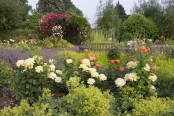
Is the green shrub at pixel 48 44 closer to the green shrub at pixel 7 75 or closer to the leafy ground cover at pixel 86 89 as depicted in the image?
the green shrub at pixel 7 75

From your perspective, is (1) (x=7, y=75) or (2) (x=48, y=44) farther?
(2) (x=48, y=44)

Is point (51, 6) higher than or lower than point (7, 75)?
higher

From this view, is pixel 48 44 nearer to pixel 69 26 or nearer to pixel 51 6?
pixel 69 26

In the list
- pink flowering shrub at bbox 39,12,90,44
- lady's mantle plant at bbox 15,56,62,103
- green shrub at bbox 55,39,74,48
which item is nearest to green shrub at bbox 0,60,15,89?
lady's mantle plant at bbox 15,56,62,103

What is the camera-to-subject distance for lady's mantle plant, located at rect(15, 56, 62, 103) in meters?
3.43

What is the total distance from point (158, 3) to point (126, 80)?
16.3 meters

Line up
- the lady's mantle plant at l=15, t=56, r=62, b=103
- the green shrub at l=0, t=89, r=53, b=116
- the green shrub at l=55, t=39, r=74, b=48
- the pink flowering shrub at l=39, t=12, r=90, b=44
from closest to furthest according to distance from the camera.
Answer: the green shrub at l=0, t=89, r=53, b=116
the lady's mantle plant at l=15, t=56, r=62, b=103
the green shrub at l=55, t=39, r=74, b=48
the pink flowering shrub at l=39, t=12, r=90, b=44

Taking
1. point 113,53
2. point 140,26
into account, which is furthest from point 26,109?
point 140,26

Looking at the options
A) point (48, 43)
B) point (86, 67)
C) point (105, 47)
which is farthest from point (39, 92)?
point (48, 43)

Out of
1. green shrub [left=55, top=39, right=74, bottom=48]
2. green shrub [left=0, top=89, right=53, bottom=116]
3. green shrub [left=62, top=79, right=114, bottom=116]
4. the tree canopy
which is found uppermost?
the tree canopy

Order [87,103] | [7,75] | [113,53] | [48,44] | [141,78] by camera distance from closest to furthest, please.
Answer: [87,103] → [141,78] → [7,75] → [113,53] → [48,44]

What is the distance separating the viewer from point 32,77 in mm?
3504

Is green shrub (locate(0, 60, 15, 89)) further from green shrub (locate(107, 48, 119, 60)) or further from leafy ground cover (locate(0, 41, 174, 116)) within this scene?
green shrub (locate(107, 48, 119, 60))

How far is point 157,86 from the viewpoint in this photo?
4.08 m
